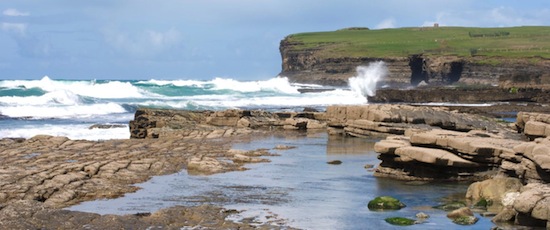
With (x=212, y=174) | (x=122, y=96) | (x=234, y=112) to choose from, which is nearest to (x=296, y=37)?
(x=122, y=96)

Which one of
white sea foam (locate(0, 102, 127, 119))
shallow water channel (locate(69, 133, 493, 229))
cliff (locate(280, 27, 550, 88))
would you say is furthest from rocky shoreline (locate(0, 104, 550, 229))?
cliff (locate(280, 27, 550, 88))

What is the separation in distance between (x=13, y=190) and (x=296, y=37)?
166 meters

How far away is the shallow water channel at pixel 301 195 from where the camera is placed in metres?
18.7

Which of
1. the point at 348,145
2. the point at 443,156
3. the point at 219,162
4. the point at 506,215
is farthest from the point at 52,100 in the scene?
the point at 506,215

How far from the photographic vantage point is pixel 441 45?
158m

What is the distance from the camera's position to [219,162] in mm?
28094

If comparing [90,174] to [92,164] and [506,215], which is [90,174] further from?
[506,215]

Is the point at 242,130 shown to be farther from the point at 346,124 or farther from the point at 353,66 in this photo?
the point at 353,66

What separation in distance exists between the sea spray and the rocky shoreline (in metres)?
60.8

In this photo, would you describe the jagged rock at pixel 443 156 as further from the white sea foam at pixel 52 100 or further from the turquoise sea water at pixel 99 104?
the white sea foam at pixel 52 100

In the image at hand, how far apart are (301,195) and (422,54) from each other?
12454 centimetres

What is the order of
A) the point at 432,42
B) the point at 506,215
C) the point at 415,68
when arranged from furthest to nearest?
the point at 432,42 < the point at 415,68 < the point at 506,215

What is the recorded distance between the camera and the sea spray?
10719cm

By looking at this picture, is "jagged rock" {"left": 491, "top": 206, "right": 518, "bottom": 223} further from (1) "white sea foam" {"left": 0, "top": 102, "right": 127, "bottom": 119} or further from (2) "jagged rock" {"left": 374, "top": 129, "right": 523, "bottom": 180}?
(1) "white sea foam" {"left": 0, "top": 102, "right": 127, "bottom": 119}
